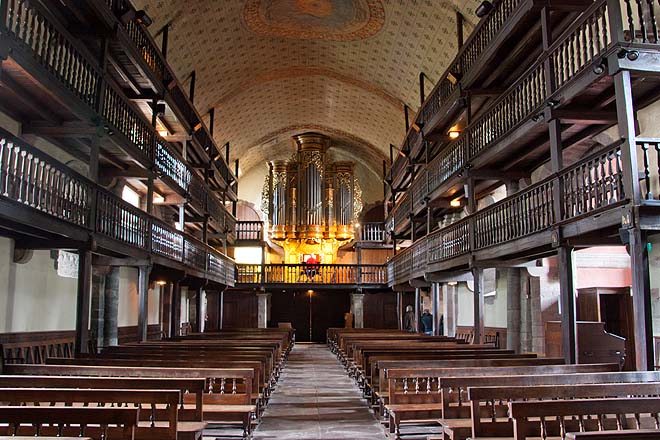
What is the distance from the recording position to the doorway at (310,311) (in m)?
33.8

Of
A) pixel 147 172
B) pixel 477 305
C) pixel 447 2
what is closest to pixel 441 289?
pixel 477 305

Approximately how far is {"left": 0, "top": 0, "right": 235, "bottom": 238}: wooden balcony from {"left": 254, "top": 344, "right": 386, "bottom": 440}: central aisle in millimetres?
6432

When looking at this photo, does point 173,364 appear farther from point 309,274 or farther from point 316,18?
point 309,274

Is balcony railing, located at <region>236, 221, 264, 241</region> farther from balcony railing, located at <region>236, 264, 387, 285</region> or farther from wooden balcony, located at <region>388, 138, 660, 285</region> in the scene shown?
wooden balcony, located at <region>388, 138, 660, 285</region>

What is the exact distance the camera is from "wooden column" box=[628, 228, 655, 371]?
27.0 ft

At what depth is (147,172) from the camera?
1653cm

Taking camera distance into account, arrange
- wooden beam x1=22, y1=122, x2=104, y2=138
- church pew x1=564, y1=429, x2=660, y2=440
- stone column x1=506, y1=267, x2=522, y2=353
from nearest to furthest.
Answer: church pew x1=564, y1=429, x2=660, y2=440
wooden beam x1=22, y1=122, x2=104, y2=138
stone column x1=506, y1=267, x2=522, y2=353

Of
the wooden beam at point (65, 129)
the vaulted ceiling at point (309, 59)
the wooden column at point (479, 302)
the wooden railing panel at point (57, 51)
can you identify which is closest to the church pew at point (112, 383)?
the wooden railing panel at point (57, 51)

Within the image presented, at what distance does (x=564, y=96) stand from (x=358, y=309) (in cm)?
2133

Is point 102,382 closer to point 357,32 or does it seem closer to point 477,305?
point 477,305

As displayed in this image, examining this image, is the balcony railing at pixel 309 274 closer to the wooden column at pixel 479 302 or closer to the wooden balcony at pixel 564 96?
the wooden balcony at pixel 564 96

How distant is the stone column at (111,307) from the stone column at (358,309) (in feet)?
47.0

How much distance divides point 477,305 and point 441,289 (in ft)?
31.6

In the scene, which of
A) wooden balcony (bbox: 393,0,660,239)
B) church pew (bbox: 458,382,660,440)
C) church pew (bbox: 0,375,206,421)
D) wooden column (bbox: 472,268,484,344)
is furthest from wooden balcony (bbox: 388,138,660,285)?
church pew (bbox: 0,375,206,421)
